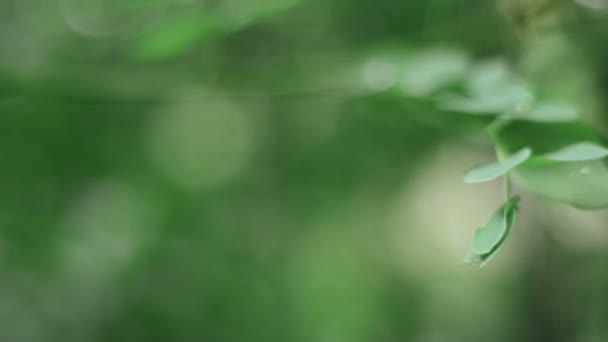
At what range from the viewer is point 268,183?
1.04 meters

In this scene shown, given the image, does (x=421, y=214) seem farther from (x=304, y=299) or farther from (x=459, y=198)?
(x=304, y=299)

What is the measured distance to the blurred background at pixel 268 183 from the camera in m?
0.61

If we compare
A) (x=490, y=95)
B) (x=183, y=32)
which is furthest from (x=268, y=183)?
(x=490, y=95)

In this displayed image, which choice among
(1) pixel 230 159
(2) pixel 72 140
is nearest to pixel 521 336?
(1) pixel 230 159

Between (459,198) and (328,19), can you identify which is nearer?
(328,19)

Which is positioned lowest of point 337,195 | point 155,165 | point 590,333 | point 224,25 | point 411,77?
point 590,333

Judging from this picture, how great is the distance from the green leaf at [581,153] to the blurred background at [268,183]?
18cm

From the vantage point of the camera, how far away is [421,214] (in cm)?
123

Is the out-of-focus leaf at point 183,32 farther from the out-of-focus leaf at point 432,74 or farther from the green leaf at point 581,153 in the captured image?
the green leaf at point 581,153

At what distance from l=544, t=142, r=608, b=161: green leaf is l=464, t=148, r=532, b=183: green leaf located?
0.02 meters

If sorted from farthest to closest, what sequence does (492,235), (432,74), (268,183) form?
(268,183), (432,74), (492,235)

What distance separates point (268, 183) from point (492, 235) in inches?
30.9

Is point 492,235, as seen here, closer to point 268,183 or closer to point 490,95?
point 490,95

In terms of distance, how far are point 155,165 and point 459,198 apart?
1.73 feet
